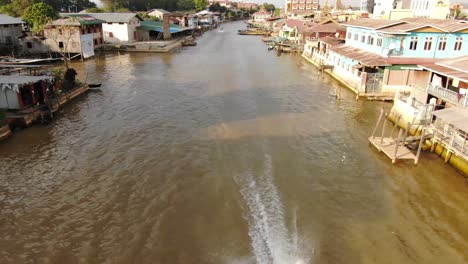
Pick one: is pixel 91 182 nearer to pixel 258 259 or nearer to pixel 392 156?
pixel 258 259

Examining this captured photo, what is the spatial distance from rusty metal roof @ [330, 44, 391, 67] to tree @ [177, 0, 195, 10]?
135 metres

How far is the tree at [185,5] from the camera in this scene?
547ft

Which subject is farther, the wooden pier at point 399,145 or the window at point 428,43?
the window at point 428,43

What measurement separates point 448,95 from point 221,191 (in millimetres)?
16374

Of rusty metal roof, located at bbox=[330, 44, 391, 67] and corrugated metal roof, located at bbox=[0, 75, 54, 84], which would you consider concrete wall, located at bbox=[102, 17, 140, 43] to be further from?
corrugated metal roof, located at bbox=[0, 75, 54, 84]

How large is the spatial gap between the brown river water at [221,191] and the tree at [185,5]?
146m

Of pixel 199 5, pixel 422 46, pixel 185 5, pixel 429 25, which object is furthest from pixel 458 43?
pixel 199 5

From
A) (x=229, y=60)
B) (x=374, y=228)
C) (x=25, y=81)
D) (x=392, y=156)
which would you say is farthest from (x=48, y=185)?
(x=229, y=60)

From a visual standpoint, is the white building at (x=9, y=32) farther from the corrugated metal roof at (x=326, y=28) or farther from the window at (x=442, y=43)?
the window at (x=442, y=43)

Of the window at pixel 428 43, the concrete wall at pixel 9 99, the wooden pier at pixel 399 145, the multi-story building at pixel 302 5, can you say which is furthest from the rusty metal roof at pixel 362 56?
the multi-story building at pixel 302 5

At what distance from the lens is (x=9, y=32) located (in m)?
56.6

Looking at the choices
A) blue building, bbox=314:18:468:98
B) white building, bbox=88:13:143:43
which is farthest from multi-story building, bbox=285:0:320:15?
blue building, bbox=314:18:468:98

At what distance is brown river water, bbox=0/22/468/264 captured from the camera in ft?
47.8

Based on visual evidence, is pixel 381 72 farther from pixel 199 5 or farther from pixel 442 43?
pixel 199 5
